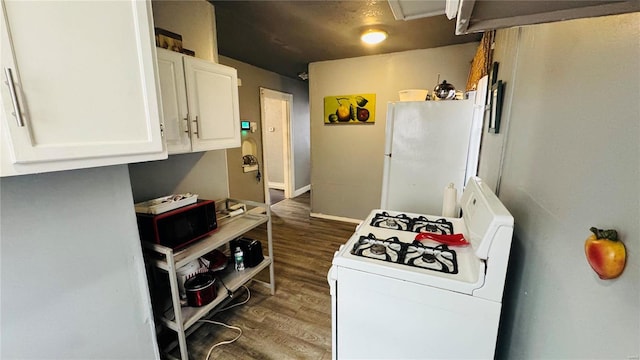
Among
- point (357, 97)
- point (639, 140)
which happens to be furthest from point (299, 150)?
point (639, 140)

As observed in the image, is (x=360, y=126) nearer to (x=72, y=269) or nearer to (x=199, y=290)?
(x=199, y=290)

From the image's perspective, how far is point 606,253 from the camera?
491 millimetres

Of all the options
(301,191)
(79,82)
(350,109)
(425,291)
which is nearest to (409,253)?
(425,291)

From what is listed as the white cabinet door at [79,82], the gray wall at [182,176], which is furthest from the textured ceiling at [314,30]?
the white cabinet door at [79,82]

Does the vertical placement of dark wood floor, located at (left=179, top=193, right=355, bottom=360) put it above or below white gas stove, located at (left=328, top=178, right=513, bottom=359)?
below

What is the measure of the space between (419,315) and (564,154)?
72 cm

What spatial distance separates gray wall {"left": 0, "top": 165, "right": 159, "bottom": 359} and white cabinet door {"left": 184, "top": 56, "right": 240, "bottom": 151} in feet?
2.03

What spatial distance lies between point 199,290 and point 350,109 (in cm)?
292

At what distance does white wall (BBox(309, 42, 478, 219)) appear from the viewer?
3141 mm

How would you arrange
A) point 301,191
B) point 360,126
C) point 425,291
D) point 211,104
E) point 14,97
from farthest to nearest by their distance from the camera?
point 301,191 → point 360,126 → point 211,104 → point 425,291 → point 14,97

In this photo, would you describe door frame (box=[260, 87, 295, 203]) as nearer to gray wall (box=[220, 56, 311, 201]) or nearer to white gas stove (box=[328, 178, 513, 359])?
gray wall (box=[220, 56, 311, 201])

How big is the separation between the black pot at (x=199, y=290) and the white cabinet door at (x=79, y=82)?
975mm

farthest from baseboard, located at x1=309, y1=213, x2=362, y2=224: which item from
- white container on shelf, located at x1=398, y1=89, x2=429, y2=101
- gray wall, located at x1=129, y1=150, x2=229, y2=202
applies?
gray wall, located at x1=129, y1=150, x2=229, y2=202

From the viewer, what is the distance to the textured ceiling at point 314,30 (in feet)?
6.77
